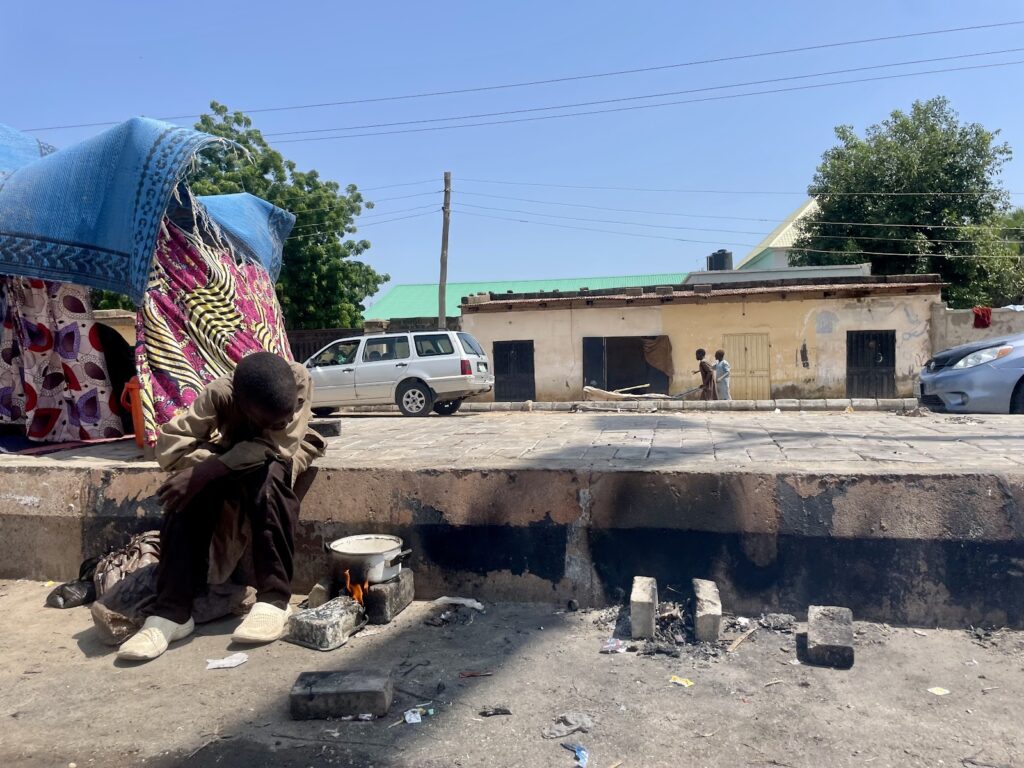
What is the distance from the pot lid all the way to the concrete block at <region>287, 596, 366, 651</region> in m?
0.23

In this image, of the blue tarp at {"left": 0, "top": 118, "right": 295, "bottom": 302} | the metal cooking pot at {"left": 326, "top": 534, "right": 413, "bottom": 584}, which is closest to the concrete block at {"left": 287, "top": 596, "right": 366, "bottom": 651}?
the metal cooking pot at {"left": 326, "top": 534, "right": 413, "bottom": 584}

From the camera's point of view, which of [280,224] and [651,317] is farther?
[651,317]

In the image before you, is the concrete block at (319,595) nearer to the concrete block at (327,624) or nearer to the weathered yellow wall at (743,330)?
the concrete block at (327,624)

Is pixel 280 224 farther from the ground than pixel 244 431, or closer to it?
farther from the ground

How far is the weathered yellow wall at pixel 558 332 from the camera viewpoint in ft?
63.0

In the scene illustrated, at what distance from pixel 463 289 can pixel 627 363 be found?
18.9m

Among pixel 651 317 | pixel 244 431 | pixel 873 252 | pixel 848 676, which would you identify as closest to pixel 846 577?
pixel 848 676

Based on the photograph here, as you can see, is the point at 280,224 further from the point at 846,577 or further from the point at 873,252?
the point at 873,252

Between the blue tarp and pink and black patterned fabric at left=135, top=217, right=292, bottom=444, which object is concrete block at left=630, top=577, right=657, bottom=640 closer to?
pink and black patterned fabric at left=135, top=217, right=292, bottom=444

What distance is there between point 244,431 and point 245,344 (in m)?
2.16

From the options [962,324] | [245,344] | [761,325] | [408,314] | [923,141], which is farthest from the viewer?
[408,314]

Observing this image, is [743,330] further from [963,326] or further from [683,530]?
[683,530]

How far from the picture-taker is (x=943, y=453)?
372 cm

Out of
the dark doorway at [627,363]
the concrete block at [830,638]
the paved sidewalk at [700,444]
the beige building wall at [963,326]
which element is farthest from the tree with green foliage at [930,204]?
the concrete block at [830,638]
